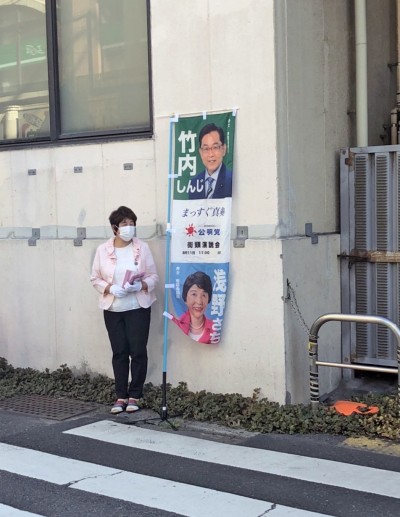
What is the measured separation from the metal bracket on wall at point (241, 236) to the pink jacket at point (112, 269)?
2.90ft

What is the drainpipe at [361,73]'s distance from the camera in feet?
25.0

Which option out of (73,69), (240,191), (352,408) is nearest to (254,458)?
(352,408)

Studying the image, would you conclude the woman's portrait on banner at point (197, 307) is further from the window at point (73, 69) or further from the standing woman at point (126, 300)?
the window at point (73, 69)

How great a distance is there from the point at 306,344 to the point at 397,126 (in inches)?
114

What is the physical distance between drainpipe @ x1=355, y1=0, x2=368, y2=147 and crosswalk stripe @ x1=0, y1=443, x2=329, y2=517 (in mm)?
4285

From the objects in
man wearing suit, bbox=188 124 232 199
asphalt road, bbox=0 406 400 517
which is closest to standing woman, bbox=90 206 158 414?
asphalt road, bbox=0 406 400 517

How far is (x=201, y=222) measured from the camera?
711cm

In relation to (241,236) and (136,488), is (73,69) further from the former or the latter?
(136,488)

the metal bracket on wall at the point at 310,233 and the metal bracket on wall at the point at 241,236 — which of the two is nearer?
the metal bracket on wall at the point at 241,236

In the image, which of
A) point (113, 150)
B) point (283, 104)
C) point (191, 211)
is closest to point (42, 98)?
point (113, 150)

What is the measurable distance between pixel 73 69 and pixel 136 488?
5242mm

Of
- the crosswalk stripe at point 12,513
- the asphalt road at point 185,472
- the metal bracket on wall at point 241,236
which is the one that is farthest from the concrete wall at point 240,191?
the crosswalk stripe at point 12,513

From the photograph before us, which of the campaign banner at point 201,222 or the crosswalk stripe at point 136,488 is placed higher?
the campaign banner at point 201,222

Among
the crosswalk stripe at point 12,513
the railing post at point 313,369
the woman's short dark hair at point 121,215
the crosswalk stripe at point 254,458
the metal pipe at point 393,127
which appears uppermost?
the metal pipe at point 393,127
